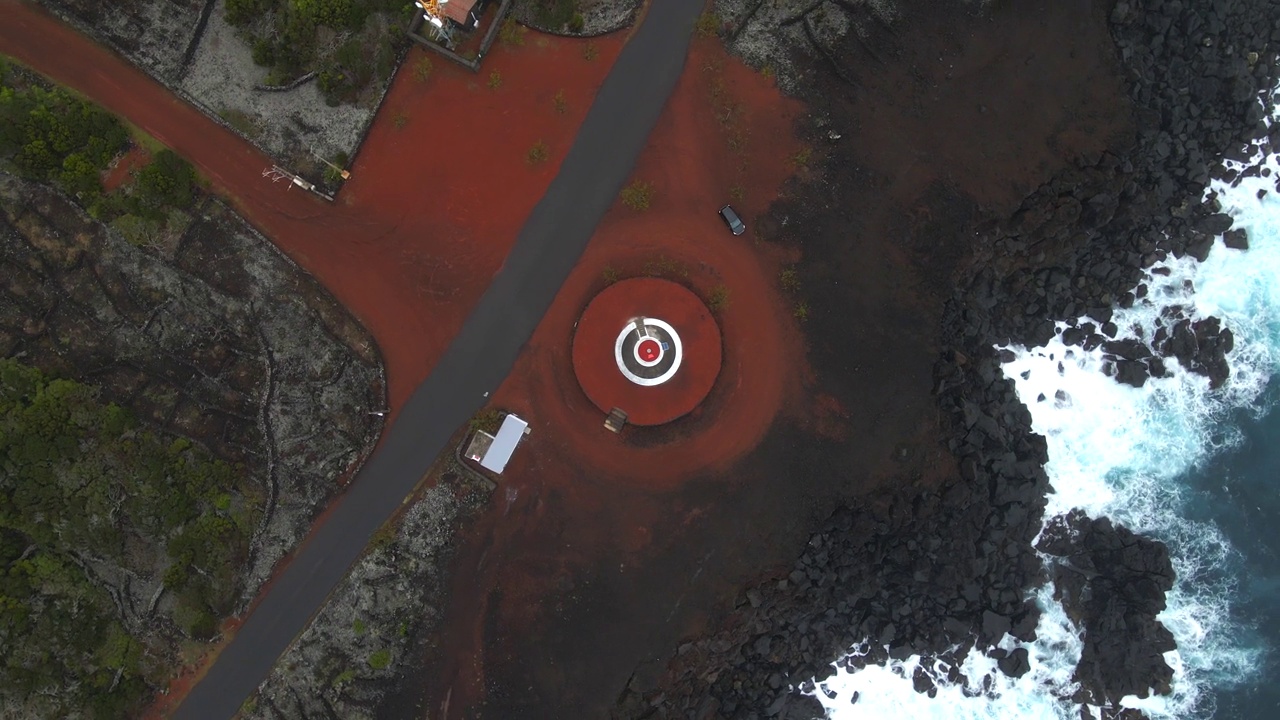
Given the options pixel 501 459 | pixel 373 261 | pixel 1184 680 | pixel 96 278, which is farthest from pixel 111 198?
pixel 1184 680

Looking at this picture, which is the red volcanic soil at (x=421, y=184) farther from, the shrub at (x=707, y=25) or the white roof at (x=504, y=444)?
the white roof at (x=504, y=444)

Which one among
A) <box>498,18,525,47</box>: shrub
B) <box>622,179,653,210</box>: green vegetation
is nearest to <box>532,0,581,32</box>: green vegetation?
<box>498,18,525,47</box>: shrub

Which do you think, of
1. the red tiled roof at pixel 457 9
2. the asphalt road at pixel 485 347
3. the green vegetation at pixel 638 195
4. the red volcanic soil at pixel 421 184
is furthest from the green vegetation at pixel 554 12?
the green vegetation at pixel 638 195

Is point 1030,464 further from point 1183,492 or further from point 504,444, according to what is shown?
point 504,444

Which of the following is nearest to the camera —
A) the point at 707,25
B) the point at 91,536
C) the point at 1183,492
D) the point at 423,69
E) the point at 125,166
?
the point at 91,536

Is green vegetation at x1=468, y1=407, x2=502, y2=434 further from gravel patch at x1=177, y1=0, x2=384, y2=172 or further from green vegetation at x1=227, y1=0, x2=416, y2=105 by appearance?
green vegetation at x1=227, y1=0, x2=416, y2=105

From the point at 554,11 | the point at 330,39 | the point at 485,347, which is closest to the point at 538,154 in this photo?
the point at 554,11
